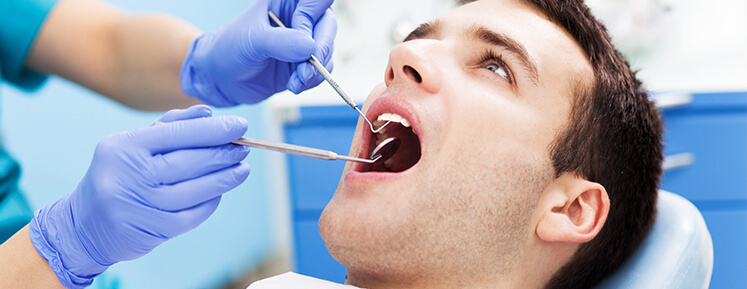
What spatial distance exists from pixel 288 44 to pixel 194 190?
0.33m

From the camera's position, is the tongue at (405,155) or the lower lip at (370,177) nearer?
the lower lip at (370,177)

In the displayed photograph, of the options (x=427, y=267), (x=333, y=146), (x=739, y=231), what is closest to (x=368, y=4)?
(x=333, y=146)

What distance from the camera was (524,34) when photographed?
3.43 ft

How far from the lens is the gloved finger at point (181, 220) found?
92 centimetres

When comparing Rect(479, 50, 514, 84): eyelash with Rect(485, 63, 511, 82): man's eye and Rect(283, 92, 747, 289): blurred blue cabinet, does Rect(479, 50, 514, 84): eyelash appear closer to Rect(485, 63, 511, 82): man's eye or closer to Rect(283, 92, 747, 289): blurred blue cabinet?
Rect(485, 63, 511, 82): man's eye

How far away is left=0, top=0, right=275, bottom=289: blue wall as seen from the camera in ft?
5.61

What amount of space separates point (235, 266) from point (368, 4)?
1.39 m

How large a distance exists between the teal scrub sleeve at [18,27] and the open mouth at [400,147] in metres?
0.87

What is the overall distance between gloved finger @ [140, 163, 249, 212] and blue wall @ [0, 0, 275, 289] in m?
0.97

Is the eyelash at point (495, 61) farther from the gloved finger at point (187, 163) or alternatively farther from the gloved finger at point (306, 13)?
the gloved finger at point (187, 163)

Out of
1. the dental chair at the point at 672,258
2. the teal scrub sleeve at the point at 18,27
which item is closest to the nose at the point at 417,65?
the dental chair at the point at 672,258

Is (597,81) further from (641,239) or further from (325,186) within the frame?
(325,186)

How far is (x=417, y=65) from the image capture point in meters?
0.98

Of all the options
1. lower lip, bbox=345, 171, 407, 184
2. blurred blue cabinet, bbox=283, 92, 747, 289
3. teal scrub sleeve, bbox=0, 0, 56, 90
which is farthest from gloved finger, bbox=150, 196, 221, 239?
blurred blue cabinet, bbox=283, 92, 747, 289
